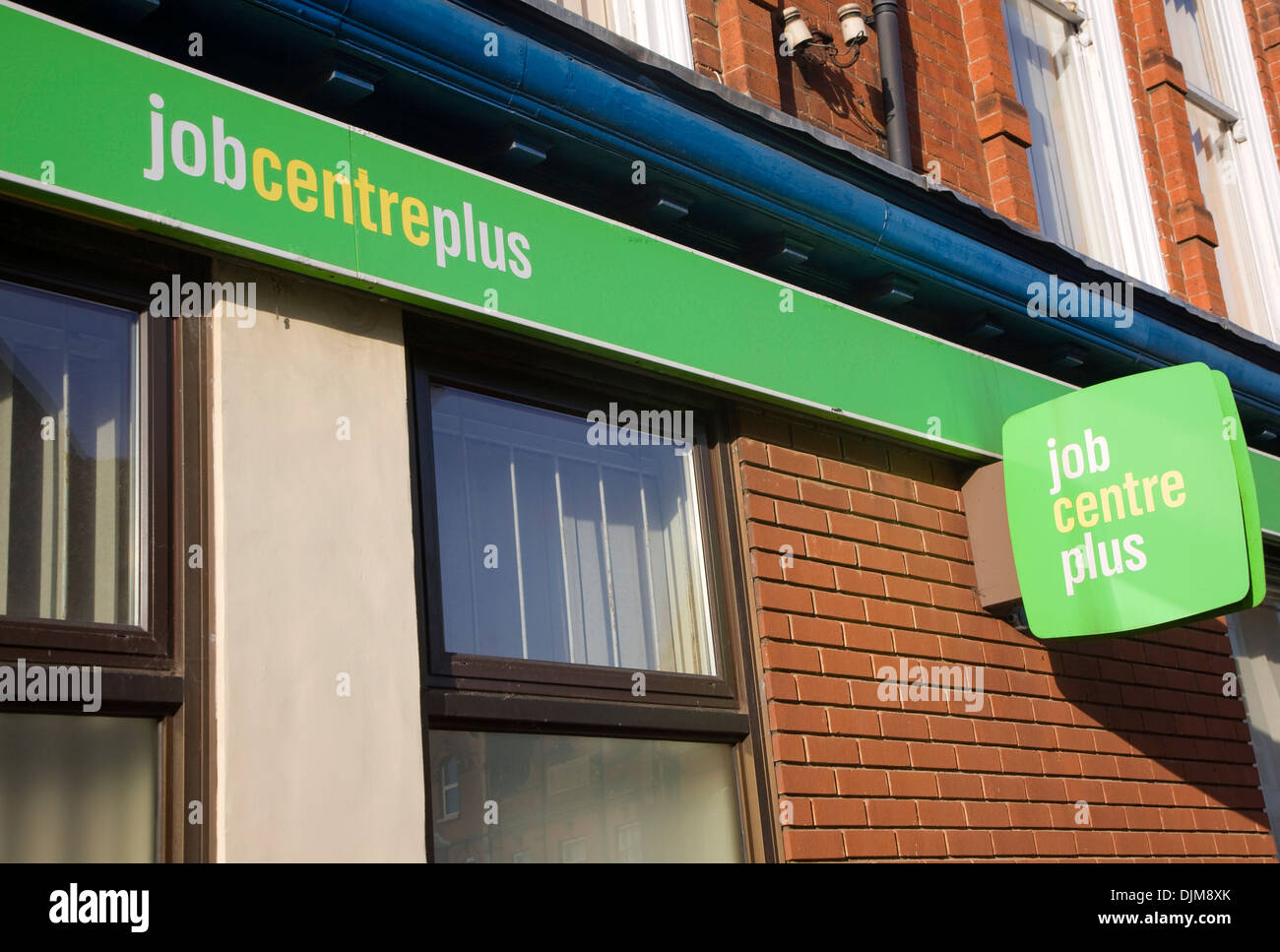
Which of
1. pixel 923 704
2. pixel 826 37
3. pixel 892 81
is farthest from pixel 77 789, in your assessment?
pixel 892 81

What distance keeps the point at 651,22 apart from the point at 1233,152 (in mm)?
5515

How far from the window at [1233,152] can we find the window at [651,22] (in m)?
4.61

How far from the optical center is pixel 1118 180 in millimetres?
8297

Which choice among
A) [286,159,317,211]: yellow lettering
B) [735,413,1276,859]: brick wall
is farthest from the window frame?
[286,159,317,211]: yellow lettering

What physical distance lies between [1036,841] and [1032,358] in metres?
2.30

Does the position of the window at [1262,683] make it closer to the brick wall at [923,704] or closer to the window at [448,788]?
the brick wall at [923,704]

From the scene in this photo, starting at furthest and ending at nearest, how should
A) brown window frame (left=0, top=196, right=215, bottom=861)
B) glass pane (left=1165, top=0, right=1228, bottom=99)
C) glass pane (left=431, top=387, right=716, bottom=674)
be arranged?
glass pane (left=1165, top=0, right=1228, bottom=99)
glass pane (left=431, top=387, right=716, bottom=674)
brown window frame (left=0, top=196, right=215, bottom=861)

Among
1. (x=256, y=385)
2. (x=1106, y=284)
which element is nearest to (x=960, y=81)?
(x=1106, y=284)

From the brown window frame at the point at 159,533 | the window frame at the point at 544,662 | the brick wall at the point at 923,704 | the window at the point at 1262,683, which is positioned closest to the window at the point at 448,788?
the window frame at the point at 544,662

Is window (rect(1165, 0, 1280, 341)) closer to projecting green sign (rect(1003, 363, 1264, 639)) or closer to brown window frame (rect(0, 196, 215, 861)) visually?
projecting green sign (rect(1003, 363, 1264, 639))

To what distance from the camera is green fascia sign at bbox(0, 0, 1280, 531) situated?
346cm

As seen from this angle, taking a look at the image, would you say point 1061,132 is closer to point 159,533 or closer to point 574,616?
point 574,616

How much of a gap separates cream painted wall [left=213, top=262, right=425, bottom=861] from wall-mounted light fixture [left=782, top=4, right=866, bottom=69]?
9.50 ft
